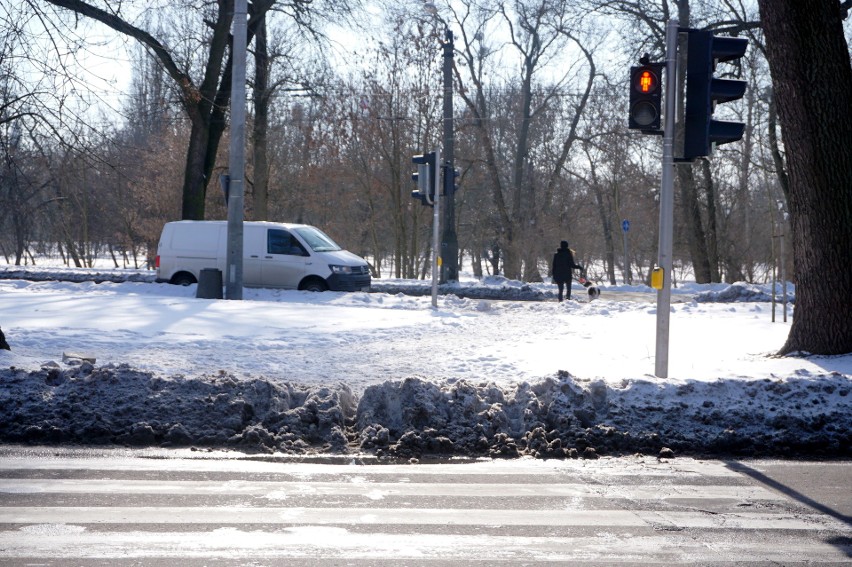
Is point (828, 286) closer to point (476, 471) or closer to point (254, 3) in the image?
point (476, 471)

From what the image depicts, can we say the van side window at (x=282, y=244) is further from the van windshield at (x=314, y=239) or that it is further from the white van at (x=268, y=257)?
the van windshield at (x=314, y=239)

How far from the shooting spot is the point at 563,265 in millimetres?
24281

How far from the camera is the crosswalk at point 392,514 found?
462 centimetres

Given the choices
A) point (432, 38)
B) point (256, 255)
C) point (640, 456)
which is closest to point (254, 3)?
point (256, 255)

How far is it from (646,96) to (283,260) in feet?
49.9

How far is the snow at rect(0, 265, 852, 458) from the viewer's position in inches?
292

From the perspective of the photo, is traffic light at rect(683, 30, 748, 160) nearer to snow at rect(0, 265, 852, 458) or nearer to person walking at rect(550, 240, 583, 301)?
snow at rect(0, 265, 852, 458)

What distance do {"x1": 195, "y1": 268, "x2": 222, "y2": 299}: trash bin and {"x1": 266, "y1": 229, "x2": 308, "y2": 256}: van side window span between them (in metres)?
3.12

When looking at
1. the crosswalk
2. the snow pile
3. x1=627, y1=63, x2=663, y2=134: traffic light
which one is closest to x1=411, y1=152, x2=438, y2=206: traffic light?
x1=627, y1=63, x2=663, y2=134: traffic light

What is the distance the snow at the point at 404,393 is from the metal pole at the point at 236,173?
5.52 meters

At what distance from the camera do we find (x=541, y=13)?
39.1 m

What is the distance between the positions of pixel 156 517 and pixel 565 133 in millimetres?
42301

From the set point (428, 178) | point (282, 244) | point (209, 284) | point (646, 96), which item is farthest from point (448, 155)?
point (646, 96)

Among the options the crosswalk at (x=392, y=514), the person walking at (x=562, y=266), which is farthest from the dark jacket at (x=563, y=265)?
the crosswalk at (x=392, y=514)
